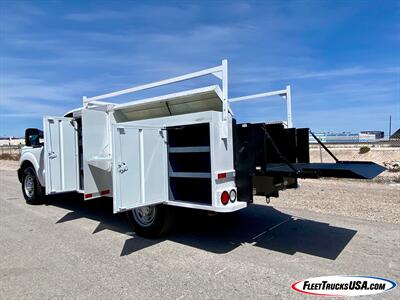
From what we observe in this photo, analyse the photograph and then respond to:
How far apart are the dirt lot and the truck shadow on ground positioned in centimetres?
2

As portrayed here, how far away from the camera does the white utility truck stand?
14.0 ft

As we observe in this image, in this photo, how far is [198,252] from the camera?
458 centimetres

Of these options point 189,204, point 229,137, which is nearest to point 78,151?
point 189,204

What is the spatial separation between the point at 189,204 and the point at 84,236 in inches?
83.9

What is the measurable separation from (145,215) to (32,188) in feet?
14.5

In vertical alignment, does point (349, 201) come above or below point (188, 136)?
below

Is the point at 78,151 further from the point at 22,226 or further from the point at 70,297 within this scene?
the point at 70,297

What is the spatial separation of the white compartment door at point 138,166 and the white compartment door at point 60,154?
8.20 feet

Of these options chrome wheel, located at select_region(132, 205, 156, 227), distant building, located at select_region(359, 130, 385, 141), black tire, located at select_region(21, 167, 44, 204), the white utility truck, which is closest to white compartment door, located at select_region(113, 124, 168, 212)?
the white utility truck

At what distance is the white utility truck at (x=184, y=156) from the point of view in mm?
4266

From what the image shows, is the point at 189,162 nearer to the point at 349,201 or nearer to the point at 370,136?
the point at 349,201

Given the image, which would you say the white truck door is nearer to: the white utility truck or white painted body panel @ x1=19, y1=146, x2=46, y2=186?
the white utility truck

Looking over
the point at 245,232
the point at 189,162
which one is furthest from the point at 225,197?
the point at 245,232

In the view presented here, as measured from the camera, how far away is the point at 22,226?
6.11m
